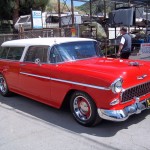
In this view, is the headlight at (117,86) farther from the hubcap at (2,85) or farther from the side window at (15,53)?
the hubcap at (2,85)

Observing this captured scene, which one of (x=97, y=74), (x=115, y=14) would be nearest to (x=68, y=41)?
(x=97, y=74)

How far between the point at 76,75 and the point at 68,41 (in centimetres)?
125

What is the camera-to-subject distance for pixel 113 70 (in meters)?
5.00

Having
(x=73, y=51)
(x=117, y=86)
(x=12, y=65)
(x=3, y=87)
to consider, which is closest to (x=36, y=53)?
(x=73, y=51)

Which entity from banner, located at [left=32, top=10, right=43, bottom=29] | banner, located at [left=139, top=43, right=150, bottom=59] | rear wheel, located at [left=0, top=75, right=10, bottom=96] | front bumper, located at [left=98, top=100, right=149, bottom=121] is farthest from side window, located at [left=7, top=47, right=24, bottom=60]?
banner, located at [left=32, top=10, right=43, bottom=29]

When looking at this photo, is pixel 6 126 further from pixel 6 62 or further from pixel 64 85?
pixel 6 62

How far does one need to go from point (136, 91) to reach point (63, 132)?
1.49 m

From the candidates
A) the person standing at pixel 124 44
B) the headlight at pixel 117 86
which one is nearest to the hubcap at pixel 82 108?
the headlight at pixel 117 86

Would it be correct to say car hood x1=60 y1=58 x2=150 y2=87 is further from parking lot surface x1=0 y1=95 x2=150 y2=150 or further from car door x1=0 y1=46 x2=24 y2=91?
car door x1=0 y1=46 x2=24 y2=91

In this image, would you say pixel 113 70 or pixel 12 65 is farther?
pixel 12 65

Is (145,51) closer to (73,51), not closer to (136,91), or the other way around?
(73,51)

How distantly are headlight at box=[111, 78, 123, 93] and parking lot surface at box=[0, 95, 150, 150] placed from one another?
774 mm

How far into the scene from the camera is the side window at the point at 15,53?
695 centimetres

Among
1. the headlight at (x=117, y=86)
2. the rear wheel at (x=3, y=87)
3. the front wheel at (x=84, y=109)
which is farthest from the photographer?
the rear wheel at (x=3, y=87)
